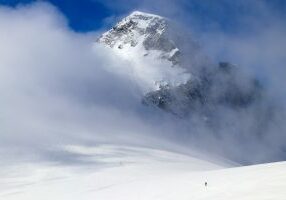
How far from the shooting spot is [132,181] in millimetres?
51406

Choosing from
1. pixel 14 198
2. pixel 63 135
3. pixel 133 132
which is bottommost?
pixel 14 198

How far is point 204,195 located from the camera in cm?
3462

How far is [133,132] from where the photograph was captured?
165875mm

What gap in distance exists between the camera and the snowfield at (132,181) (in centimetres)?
3494

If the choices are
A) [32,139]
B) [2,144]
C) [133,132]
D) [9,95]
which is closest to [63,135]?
[32,139]

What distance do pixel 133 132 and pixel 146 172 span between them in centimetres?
9667

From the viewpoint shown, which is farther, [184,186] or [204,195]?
[184,186]

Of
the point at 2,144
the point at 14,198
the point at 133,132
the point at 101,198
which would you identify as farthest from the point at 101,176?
the point at 133,132

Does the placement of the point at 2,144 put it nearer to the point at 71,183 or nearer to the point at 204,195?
the point at 71,183

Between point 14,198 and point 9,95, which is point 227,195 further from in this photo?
point 9,95

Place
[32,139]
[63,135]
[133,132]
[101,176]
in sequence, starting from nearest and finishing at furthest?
[101,176]
[32,139]
[63,135]
[133,132]

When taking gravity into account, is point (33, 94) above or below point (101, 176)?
above

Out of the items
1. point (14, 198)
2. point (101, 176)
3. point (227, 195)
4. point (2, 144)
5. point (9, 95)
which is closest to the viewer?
point (227, 195)

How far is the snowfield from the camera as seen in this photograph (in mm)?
34938
